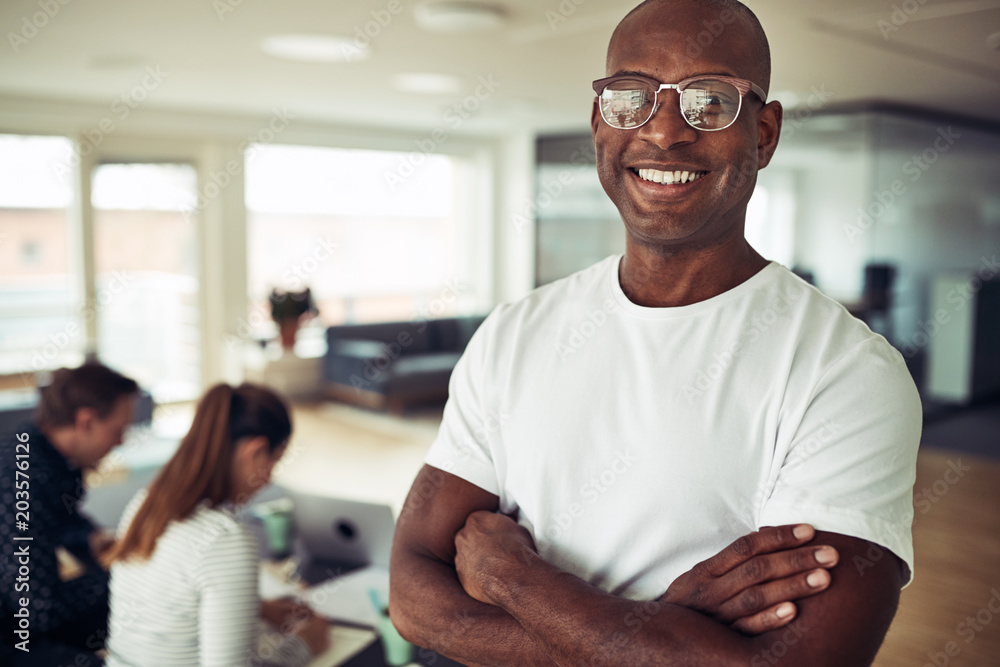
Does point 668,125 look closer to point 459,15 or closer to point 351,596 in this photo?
point 351,596

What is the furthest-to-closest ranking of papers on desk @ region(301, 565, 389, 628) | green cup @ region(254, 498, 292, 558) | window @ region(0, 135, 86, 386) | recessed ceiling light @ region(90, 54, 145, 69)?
1. window @ region(0, 135, 86, 386)
2. recessed ceiling light @ region(90, 54, 145, 69)
3. green cup @ region(254, 498, 292, 558)
4. papers on desk @ region(301, 565, 389, 628)

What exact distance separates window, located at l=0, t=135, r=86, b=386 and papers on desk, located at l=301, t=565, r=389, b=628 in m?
5.52

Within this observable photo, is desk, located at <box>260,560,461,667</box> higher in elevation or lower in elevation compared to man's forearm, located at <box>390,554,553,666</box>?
lower

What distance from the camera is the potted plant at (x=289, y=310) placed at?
759 centimetres

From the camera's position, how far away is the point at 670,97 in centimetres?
97

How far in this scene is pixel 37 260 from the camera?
691cm

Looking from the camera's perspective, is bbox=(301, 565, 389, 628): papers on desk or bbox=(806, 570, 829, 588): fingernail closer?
bbox=(806, 570, 829, 588): fingernail

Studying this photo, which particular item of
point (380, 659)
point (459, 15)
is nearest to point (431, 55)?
point (459, 15)

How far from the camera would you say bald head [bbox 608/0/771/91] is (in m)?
0.97
